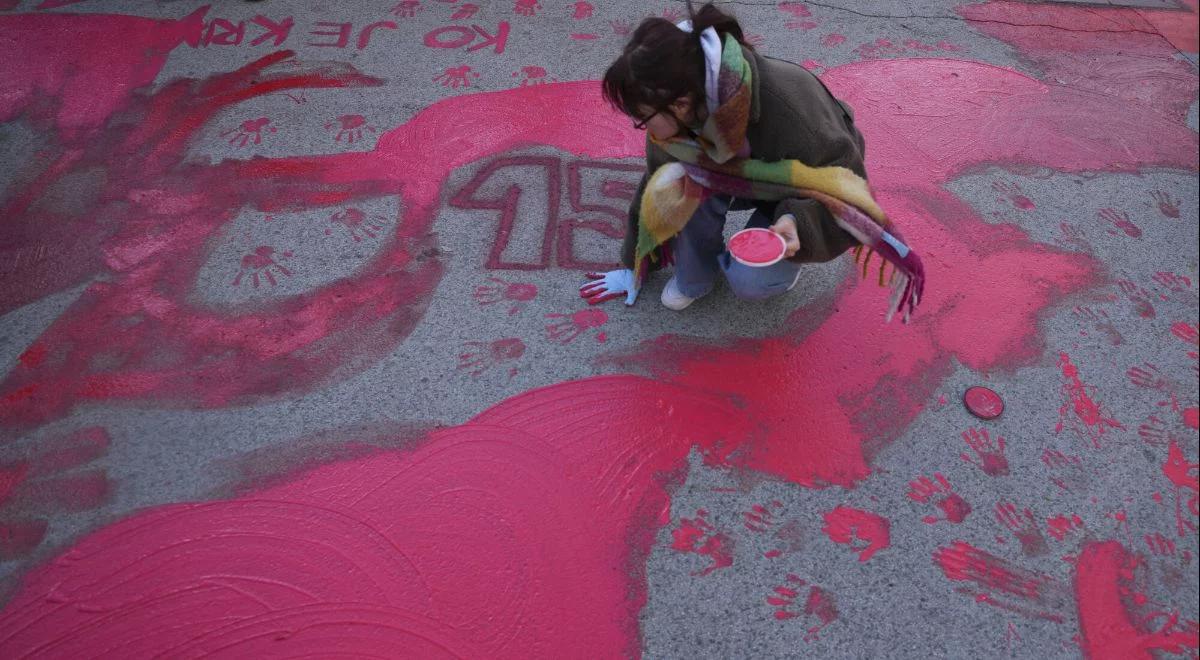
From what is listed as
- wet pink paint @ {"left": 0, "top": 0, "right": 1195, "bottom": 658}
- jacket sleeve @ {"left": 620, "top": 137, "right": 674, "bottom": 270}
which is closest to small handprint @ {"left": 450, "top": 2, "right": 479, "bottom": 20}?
wet pink paint @ {"left": 0, "top": 0, "right": 1195, "bottom": 658}

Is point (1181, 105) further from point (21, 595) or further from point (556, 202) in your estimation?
point (21, 595)

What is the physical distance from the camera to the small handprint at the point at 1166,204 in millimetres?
2365

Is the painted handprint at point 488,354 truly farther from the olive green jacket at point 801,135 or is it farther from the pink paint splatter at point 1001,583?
the pink paint splatter at point 1001,583

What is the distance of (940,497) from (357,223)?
1.85 m

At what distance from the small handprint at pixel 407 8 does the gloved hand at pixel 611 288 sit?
190cm

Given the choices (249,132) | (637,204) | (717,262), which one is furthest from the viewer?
(249,132)

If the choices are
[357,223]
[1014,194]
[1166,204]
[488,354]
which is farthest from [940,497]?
[357,223]

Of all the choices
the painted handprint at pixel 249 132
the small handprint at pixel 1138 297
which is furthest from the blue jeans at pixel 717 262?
the painted handprint at pixel 249 132

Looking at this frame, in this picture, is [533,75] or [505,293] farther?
[533,75]

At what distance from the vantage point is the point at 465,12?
3.25 m

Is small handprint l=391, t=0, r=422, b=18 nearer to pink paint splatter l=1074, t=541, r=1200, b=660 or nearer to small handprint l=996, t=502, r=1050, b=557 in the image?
small handprint l=996, t=502, r=1050, b=557

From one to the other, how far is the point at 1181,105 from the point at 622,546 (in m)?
2.95

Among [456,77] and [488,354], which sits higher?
[456,77]

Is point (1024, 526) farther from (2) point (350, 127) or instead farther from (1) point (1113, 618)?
(2) point (350, 127)
